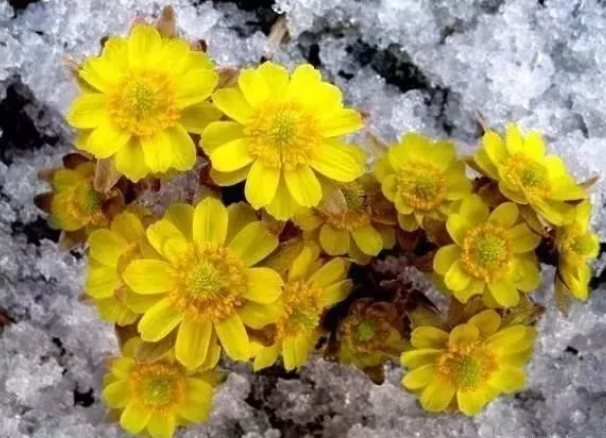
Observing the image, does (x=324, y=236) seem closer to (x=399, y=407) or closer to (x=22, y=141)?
(x=399, y=407)

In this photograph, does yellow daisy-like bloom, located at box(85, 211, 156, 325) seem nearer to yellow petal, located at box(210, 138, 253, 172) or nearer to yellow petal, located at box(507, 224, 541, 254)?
yellow petal, located at box(210, 138, 253, 172)

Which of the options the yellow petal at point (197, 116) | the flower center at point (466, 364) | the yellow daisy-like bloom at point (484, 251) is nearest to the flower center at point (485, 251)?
the yellow daisy-like bloom at point (484, 251)

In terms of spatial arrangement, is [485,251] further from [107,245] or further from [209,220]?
[107,245]

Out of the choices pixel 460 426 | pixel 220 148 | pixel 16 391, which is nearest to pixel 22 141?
pixel 16 391

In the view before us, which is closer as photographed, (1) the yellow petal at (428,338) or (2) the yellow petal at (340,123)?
(2) the yellow petal at (340,123)

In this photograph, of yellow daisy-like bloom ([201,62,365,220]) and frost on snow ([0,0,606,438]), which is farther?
frost on snow ([0,0,606,438])

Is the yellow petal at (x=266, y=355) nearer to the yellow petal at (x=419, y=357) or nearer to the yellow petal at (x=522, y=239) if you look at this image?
the yellow petal at (x=419, y=357)

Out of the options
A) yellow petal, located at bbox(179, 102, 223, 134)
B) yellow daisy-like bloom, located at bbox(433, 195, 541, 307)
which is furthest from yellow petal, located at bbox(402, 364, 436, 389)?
yellow petal, located at bbox(179, 102, 223, 134)
